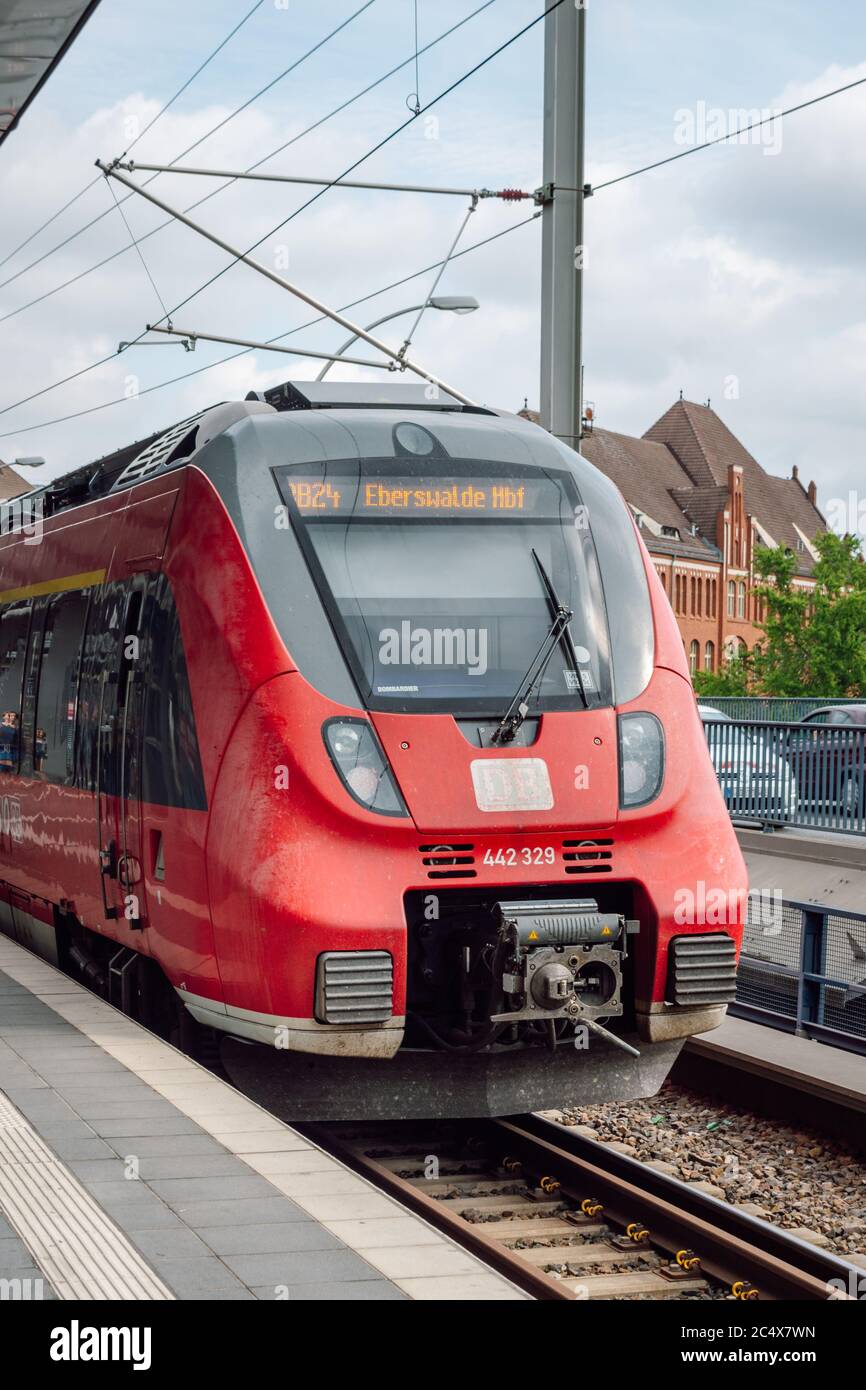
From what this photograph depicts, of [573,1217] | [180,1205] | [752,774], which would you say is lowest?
[573,1217]

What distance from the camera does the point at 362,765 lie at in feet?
25.3

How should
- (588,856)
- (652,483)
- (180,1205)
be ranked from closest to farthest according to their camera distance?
(180,1205) → (588,856) → (652,483)

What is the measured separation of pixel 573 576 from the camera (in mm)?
8508

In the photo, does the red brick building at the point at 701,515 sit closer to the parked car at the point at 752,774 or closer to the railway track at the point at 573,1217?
the parked car at the point at 752,774

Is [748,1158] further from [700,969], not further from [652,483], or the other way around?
[652,483]

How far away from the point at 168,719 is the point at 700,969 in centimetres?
276

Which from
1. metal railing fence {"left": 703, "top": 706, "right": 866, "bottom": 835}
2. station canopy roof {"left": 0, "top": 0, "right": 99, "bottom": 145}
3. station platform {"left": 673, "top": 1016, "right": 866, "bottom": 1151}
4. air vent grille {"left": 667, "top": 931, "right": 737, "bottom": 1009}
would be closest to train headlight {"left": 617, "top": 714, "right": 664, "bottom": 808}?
air vent grille {"left": 667, "top": 931, "right": 737, "bottom": 1009}

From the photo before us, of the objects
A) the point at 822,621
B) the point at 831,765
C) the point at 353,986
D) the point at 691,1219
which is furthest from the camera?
the point at 822,621

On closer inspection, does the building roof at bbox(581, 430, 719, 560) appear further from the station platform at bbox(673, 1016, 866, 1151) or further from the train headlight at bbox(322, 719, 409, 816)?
the train headlight at bbox(322, 719, 409, 816)

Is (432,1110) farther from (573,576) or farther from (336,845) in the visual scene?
(573,576)

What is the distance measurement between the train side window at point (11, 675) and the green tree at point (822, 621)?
5078 cm

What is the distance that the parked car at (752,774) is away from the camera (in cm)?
2075

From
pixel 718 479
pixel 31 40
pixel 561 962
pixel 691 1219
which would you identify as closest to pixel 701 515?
Result: pixel 718 479
